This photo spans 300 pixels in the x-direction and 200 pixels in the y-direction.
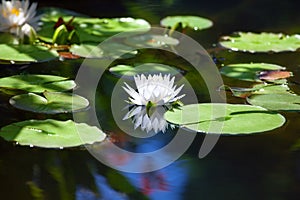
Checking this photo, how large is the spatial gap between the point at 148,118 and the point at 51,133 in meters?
0.30

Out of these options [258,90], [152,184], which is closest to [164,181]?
[152,184]

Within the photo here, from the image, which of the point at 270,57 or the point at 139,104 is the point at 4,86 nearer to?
the point at 139,104

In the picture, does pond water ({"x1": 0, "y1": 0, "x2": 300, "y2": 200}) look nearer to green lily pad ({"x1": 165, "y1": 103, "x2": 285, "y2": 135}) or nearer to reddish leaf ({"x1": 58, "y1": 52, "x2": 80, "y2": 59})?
green lily pad ({"x1": 165, "y1": 103, "x2": 285, "y2": 135})

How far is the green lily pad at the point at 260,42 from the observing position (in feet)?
8.55

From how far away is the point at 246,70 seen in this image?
2279mm

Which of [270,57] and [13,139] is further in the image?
[270,57]

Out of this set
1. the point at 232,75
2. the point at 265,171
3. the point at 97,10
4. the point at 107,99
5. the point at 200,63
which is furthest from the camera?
the point at 97,10

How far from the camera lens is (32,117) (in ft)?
6.04

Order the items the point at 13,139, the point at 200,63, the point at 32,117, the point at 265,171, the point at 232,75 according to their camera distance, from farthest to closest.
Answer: the point at 200,63 < the point at 232,75 < the point at 32,117 < the point at 13,139 < the point at 265,171

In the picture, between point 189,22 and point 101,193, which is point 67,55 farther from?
point 101,193

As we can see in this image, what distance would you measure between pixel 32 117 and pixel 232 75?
73 centimetres

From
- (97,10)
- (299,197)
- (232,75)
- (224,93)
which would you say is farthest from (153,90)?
(97,10)

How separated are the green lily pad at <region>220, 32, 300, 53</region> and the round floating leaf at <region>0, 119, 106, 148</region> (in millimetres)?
1044

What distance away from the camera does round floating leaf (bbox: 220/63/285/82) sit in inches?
87.7
